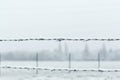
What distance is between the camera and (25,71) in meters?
12.0

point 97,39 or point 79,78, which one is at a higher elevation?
point 97,39

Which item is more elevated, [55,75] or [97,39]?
[97,39]

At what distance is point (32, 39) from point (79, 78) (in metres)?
2.17

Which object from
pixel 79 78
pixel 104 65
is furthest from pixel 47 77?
pixel 104 65

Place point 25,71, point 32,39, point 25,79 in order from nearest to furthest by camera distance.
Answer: point 25,79 → point 32,39 → point 25,71

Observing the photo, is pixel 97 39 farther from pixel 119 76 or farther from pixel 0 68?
pixel 0 68

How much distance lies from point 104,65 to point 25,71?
6.20 m

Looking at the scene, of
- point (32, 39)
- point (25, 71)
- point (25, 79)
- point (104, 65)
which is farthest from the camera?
point (104, 65)

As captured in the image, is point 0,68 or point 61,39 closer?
point 61,39

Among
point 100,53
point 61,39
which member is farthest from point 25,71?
point 100,53

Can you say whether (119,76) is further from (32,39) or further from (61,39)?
(32,39)

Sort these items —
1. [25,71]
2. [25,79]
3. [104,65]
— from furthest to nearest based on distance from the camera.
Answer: [104,65], [25,71], [25,79]

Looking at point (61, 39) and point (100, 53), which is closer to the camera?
point (61, 39)

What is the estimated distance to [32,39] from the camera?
440 inches
